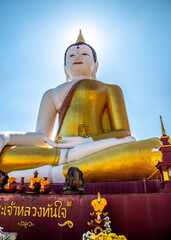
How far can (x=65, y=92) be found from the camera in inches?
197

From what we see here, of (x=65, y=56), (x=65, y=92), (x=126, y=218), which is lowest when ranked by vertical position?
(x=126, y=218)

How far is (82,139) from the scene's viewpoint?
3918 millimetres

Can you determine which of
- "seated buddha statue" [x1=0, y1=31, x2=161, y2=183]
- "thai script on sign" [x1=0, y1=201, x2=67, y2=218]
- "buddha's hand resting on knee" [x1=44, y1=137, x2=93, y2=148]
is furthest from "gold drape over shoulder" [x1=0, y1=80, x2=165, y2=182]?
"thai script on sign" [x1=0, y1=201, x2=67, y2=218]

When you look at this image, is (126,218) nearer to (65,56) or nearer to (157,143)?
(157,143)

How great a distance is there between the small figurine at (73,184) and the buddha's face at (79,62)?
355 centimetres

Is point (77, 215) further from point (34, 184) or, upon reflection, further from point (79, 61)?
point (79, 61)

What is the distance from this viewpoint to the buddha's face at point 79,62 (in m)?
5.48

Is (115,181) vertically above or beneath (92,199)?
above

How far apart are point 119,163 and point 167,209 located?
1185 mm

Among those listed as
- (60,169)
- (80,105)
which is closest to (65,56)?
(80,105)

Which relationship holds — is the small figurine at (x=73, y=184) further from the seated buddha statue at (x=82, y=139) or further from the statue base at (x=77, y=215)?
the seated buddha statue at (x=82, y=139)

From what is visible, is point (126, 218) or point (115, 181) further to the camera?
point (115, 181)

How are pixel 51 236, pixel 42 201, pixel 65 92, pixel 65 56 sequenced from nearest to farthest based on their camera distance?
1. pixel 51 236
2. pixel 42 201
3. pixel 65 92
4. pixel 65 56

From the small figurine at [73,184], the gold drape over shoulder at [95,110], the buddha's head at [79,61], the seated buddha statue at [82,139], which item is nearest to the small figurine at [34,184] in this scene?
the small figurine at [73,184]
